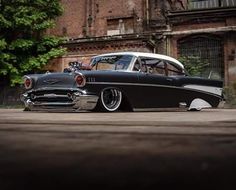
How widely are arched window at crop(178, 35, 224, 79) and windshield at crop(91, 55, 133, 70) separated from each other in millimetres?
11661

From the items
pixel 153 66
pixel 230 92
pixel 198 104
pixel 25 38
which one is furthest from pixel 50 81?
pixel 25 38

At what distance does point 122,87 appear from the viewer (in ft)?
25.4

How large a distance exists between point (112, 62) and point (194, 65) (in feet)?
38.7

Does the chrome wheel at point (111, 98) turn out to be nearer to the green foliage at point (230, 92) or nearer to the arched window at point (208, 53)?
the green foliage at point (230, 92)

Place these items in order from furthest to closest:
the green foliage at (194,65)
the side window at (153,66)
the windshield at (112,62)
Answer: the green foliage at (194,65)
the side window at (153,66)
the windshield at (112,62)

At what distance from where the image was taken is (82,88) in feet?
24.3

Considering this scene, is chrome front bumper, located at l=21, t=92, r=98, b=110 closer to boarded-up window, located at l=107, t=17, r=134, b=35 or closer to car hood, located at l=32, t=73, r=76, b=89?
car hood, located at l=32, t=73, r=76, b=89

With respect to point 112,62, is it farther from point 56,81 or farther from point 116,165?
point 116,165

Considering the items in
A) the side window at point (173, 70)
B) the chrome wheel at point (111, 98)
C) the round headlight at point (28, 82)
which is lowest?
the chrome wheel at point (111, 98)

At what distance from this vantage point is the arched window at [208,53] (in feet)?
66.1

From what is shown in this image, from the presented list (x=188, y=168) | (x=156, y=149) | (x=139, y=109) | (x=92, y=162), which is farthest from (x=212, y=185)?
(x=139, y=109)

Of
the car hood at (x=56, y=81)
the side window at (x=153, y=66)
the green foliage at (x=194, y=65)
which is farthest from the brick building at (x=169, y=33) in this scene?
the car hood at (x=56, y=81)

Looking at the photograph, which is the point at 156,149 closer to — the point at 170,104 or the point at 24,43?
the point at 170,104

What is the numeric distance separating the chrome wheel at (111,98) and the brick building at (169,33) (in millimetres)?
11839
